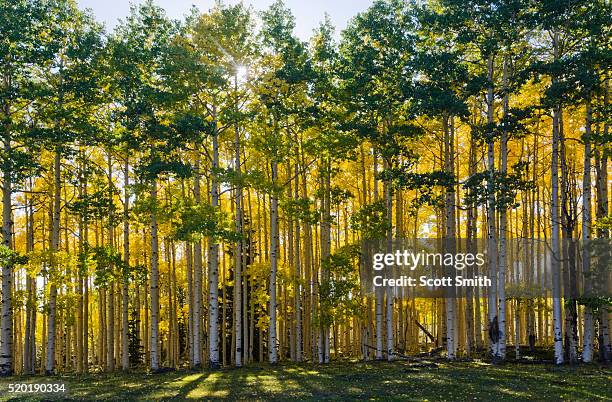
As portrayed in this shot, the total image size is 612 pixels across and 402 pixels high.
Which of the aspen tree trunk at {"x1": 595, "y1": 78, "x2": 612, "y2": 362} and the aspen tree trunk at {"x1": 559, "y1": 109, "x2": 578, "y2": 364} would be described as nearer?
the aspen tree trunk at {"x1": 595, "y1": 78, "x2": 612, "y2": 362}

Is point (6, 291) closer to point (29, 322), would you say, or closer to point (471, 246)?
point (29, 322)

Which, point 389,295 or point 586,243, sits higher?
point 586,243

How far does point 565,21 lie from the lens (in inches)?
881

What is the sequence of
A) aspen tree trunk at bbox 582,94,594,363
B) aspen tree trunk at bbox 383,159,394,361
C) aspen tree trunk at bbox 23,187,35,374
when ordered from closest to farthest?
aspen tree trunk at bbox 582,94,594,363, aspen tree trunk at bbox 383,159,394,361, aspen tree trunk at bbox 23,187,35,374

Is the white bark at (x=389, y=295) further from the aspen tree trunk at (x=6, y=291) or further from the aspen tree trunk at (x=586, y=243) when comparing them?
the aspen tree trunk at (x=6, y=291)

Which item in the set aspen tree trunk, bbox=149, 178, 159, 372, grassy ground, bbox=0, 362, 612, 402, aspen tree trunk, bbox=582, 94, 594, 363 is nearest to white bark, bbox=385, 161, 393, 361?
grassy ground, bbox=0, 362, 612, 402

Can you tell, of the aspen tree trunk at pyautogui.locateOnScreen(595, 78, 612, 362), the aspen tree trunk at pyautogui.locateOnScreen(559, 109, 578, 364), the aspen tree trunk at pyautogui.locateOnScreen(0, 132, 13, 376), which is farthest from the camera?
the aspen tree trunk at pyautogui.locateOnScreen(559, 109, 578, 364)

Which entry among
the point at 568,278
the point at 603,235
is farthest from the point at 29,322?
the point at 603,235

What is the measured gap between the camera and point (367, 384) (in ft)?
55.1

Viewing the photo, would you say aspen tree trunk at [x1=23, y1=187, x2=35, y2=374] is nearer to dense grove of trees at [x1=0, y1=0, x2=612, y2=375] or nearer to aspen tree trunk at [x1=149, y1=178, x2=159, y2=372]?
dense grove of trees at [x1=0, y1=0, x2=612, y2=375]

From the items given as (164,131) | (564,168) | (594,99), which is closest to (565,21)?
(594,99)

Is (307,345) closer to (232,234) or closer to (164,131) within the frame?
(232,234)

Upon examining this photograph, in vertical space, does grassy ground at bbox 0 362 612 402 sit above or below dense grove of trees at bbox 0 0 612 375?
below

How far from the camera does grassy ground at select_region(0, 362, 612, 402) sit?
47.6 ft
